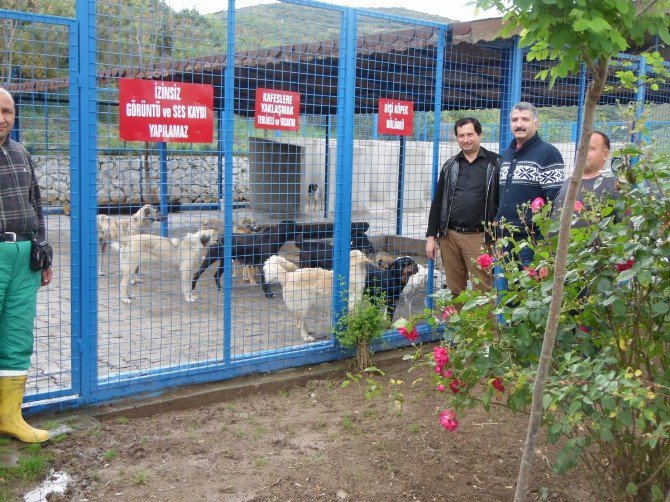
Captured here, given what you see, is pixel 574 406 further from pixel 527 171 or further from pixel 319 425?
pixel 527 171

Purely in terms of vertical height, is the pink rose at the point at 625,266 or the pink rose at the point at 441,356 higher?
the pink rose at the point at 625,266

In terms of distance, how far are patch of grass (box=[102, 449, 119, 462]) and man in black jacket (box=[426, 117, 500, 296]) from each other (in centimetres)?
296

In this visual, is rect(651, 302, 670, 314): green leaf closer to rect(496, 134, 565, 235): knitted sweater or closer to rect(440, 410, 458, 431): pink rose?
rect(440, 410, 458, 431): pink rose

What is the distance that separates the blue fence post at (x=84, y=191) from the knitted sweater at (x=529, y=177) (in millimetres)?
2914

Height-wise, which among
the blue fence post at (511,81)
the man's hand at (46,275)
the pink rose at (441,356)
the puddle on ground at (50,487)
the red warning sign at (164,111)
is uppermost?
the blue fence post at (511,81)

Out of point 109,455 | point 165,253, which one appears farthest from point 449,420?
point 165,253

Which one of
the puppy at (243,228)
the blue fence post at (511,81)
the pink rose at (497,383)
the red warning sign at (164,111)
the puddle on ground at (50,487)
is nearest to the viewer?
the pink rose at (497,383)

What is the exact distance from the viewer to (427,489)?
3611 mm

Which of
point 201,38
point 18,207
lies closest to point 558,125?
point 201,38

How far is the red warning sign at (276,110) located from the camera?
5117mm

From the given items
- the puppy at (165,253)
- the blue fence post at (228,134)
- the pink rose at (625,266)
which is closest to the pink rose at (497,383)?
the pink rose at (625,266)

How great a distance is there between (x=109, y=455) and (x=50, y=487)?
0.42 metres

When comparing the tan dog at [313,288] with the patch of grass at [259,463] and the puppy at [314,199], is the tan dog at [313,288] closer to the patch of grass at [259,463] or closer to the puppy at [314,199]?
the patch of grass at [259,463]

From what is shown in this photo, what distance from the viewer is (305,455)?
13.4 ft
